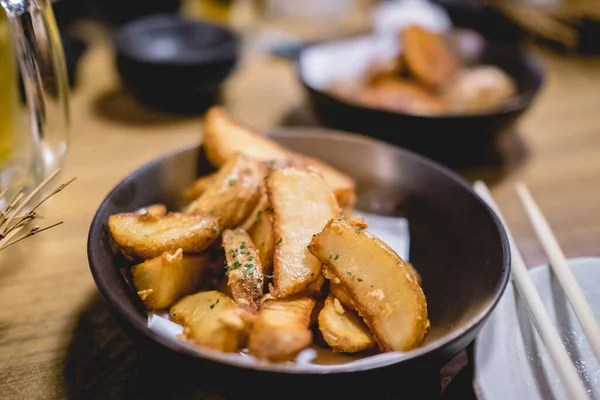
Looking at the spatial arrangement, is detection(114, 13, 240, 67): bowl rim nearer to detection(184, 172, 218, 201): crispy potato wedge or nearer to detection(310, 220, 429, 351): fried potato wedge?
detection(184, 172, 218, 201): crispy potato wedge

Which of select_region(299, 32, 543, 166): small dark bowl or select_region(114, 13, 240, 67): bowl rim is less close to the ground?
select_region(114, 13, 240, 67): bowl rim

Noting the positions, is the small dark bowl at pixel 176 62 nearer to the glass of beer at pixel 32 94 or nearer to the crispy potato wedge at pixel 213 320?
the glass of beer at pixel 32 94

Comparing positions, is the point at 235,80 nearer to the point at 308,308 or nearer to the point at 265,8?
the point at 265,8

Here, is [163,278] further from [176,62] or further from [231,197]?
[176,62]

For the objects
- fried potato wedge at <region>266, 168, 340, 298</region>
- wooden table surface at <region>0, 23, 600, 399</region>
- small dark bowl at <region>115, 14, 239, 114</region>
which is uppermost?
fried potato wedge at <region>266, 168, 340, 298</region>

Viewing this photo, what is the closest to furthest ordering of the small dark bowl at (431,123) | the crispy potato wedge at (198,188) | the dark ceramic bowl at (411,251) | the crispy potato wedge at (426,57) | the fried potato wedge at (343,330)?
the dark ceramic bowl at (411,251), the fried potato wedge at (343,330), the crispy potato wedge at (198,188), the small dark bowl at (431,123), the crispy potato wedge at (426,57)

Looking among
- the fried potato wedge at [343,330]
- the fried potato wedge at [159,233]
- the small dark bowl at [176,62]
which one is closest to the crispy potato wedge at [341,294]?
the fried potato wedge at [343,330]

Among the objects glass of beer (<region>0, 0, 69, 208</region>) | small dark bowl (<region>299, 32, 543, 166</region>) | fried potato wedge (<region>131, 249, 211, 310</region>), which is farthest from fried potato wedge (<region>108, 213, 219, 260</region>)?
small dark bowl (<region>299, 32, 543, 166</region>)

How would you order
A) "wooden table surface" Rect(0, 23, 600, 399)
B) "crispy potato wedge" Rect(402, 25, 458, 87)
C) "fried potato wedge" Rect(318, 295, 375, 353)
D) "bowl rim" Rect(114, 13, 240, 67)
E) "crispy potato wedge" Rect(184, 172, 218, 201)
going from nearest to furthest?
"fried potato wedge" Rect(318, 295, 375, 353) < "wooden table surface" Rect(0, 23, 600, 399) < "crispy potato wedge" Rect(184, 172, 218, 201) < "bowl rim" Rect(114, 13, 240, 67) < "crispy potato wedge" Rect(402, 25, 458, 87)
